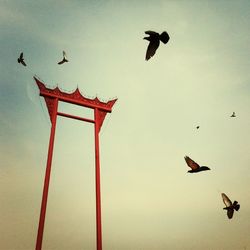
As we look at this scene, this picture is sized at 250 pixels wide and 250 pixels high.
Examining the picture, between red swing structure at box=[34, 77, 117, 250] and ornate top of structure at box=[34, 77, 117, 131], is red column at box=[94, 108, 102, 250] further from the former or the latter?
ornate top of structure at box=[34, 77, 117, 131]

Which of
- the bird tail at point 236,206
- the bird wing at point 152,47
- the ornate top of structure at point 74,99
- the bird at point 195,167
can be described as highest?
the ornate top of structure at point 74,99

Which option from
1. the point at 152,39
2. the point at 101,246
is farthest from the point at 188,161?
the point at 101,246

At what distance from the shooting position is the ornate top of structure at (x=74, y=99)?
8.05m

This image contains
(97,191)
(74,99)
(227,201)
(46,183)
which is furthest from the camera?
(74,99)

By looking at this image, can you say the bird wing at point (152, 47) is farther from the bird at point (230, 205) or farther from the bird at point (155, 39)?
the bird at point (230, 205)

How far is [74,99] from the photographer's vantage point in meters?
8.44

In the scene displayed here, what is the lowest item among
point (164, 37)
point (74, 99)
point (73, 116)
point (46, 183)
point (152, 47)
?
point (46, 183)

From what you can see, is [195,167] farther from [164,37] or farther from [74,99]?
[74,99]

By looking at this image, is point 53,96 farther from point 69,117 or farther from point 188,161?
point 188,161

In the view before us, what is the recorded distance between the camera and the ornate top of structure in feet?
26.4

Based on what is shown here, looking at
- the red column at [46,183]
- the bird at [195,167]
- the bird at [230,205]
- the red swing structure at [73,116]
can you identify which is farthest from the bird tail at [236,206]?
the red column at [46,183]

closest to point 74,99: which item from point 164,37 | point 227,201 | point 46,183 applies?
point 46,183

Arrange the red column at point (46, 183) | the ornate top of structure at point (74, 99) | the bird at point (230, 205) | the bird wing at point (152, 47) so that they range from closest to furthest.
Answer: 1. the bird wing at point (152, 47)
2. the bird at point (230, 205)
3. the red column at point (46, 183)
4. the ornate top of structure at point (74, 99)

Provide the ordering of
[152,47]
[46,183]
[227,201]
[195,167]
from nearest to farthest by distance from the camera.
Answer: [152,47], [195,167], [227,201], [46,183]
